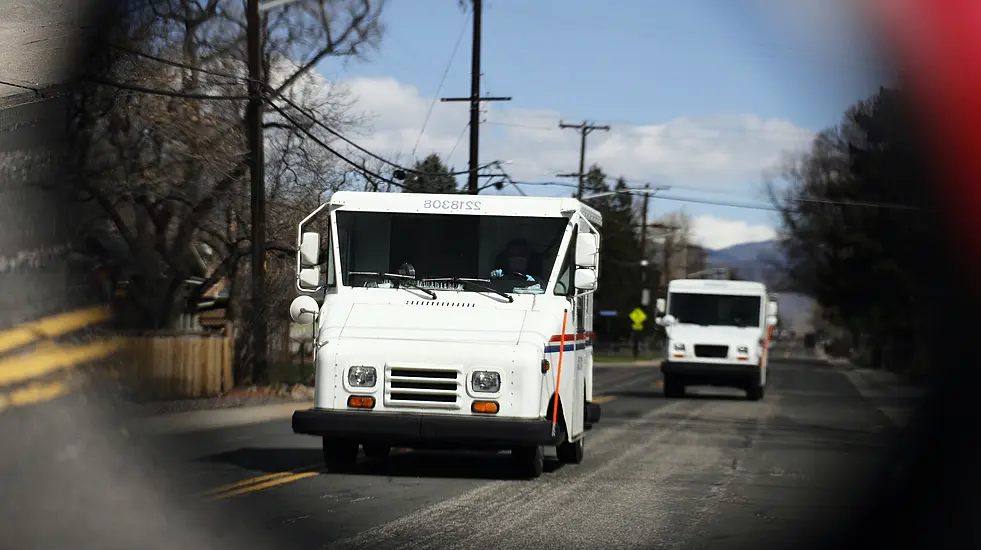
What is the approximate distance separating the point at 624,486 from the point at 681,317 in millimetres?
16650

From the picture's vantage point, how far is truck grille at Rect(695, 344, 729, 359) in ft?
83.3

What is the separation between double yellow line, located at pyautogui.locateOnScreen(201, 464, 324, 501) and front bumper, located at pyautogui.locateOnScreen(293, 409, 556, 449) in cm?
44

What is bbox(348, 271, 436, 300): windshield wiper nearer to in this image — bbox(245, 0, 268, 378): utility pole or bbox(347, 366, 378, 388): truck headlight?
bbox(347, 366, 378, 388): truck headlight

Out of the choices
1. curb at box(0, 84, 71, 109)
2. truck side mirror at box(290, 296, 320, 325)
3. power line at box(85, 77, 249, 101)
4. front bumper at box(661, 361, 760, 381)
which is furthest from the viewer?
front bumper at box(661, 361, 760, 381)

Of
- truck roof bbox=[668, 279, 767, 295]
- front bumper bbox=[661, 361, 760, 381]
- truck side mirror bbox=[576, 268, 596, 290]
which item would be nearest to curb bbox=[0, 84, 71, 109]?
truck side mirror bbox=[576, 268, 596, 290]

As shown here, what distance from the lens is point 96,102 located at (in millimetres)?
6988

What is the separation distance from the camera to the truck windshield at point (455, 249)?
1009 centimetres

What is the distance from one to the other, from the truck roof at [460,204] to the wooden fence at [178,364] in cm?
182

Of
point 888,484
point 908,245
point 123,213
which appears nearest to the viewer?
point 908,245

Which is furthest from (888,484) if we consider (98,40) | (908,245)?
(98,40)

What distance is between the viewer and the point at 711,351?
25.5 meters

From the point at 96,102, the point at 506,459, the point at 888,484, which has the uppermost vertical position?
the point at 96,102

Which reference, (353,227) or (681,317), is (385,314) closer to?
(353,227)

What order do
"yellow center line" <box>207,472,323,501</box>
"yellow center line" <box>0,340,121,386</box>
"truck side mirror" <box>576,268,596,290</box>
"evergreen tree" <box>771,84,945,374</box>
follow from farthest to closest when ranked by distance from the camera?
"truck side mirror" <box>576,268,596,290</box> < "yellow center line" <box>207,472,323,501</box> < "yellow center line" <box>0,340,121,386</box> < "evergreen tree" <box>771,84,945,374</box>
